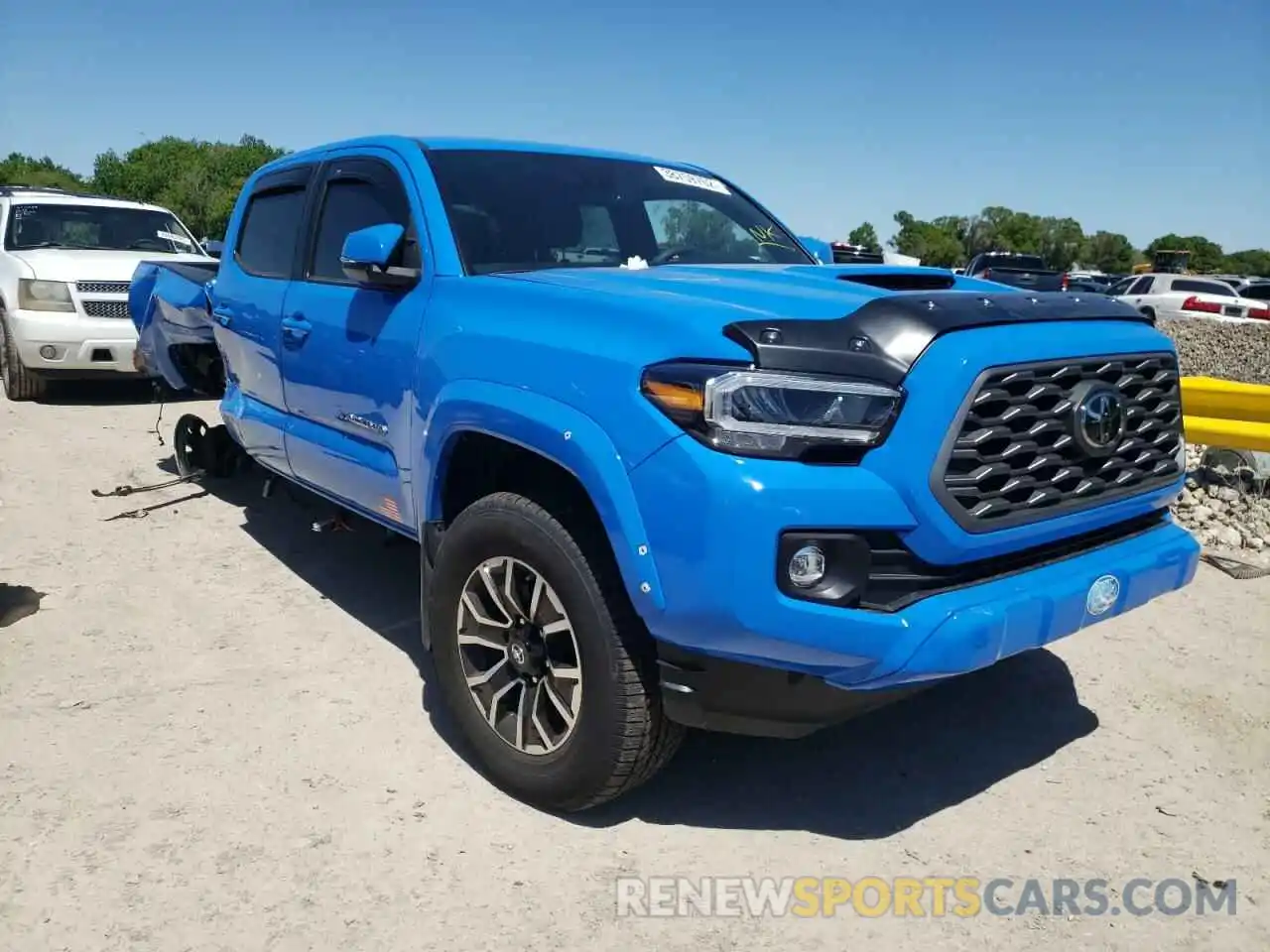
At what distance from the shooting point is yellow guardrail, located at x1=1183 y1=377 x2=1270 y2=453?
5203 millimetres

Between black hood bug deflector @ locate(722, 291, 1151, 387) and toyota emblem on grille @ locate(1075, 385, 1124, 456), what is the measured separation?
11.6 inches

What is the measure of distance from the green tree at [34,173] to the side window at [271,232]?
268ft

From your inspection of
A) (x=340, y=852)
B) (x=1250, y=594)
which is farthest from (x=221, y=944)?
(x=1250, y=594)

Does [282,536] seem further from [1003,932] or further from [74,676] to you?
[1003,932]

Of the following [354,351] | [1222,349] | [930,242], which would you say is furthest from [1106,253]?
[354,351]

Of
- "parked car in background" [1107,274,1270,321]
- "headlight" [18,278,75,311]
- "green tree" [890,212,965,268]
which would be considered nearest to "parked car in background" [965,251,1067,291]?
"parked car in background" [1107,274,1270,321]

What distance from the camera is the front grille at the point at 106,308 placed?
30.0ft

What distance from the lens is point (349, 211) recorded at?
4.21m

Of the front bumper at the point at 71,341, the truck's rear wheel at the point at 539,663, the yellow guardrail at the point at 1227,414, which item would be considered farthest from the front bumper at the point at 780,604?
the front bumper at the point at 71,341

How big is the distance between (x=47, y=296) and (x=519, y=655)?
8.10m

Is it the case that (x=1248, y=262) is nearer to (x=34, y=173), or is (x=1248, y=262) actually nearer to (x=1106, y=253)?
(x=1106, y=253)

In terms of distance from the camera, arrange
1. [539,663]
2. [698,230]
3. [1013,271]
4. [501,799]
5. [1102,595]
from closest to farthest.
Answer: [1102,595], [539,663], [501,799], [698,230], [1013,271]

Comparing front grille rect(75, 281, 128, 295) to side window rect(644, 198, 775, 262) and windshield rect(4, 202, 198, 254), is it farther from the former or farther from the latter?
side window rect(644, 198, 775, 262)

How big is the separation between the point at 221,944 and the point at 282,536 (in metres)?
3.49
